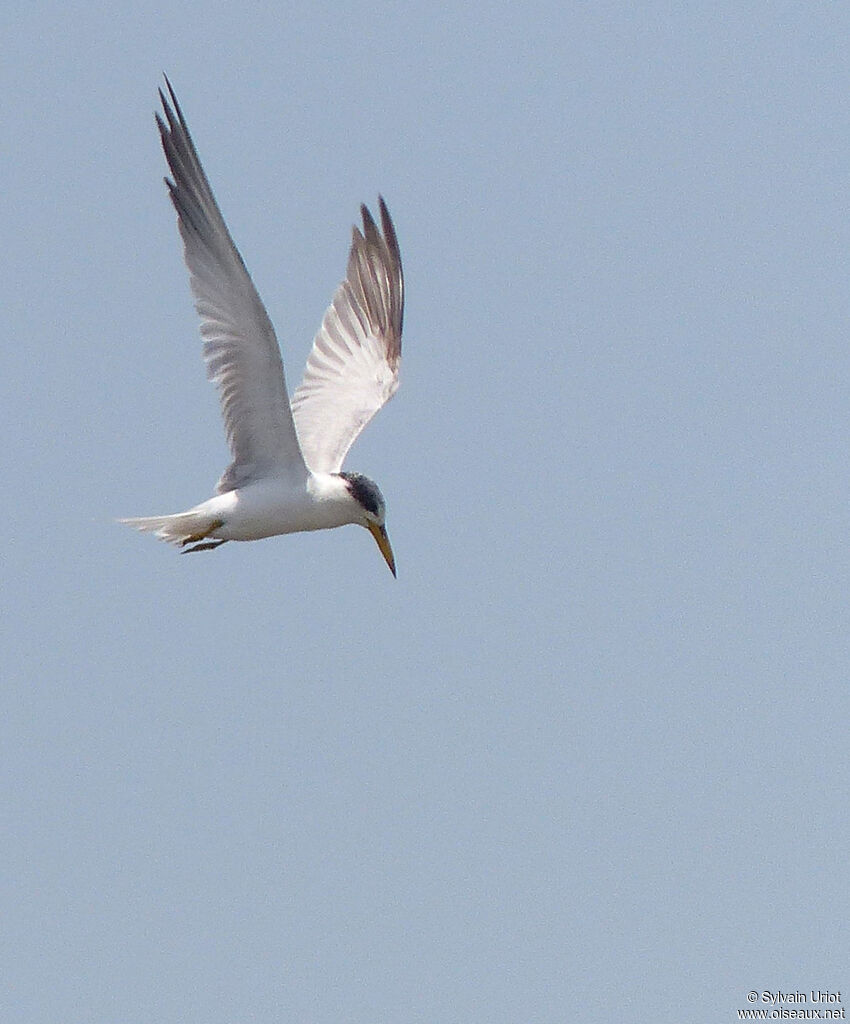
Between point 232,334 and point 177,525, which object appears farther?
point 177,525

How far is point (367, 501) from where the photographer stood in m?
14.6

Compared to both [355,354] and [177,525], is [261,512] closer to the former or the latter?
[177,525]

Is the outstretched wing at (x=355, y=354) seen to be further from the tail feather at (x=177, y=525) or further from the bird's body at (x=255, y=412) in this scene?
the tail feather at (x=177, y=525)

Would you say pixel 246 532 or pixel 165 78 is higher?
pixel 165 78

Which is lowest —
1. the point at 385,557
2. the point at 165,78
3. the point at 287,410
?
the point at 385,557

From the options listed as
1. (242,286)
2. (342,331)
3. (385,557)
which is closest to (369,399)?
(342,331)

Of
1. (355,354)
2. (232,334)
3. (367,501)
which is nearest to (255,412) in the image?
(232,334)

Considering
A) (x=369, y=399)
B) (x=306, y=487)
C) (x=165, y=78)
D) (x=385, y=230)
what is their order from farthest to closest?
(x=385, y=230)
(x=369, y=399)
(x=306, y=487)
(x=165, y=78)

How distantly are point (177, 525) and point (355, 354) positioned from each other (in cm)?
350

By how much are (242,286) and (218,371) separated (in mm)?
893

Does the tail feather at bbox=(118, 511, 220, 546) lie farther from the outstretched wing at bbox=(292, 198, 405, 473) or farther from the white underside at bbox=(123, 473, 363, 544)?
the outstretched wing at bbox=(292, 198, 405, 473)

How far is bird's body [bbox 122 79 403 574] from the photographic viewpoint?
521 inches

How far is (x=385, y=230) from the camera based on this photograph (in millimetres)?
17969

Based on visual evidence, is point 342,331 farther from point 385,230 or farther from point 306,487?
point 306,487
